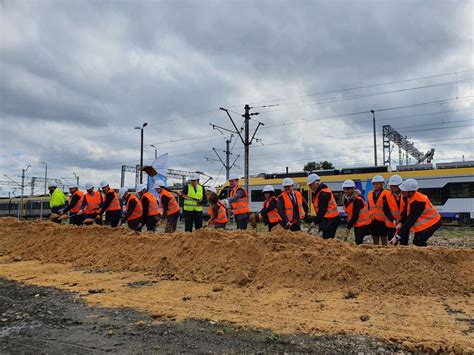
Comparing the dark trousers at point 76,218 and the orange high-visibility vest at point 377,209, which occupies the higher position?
the orange high-visibility vest at point 377,209

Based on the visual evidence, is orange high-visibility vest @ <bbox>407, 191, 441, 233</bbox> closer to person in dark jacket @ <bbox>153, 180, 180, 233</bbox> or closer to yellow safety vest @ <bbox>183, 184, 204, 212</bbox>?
yellow safety vest @ <bbox>183, 184, 204, 212</bbox>

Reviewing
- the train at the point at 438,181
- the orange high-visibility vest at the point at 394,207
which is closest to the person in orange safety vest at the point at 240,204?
the orange high-visibility vest at the point at 394,207

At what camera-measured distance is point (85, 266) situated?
7598mm

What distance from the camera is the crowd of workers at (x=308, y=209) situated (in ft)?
20.5

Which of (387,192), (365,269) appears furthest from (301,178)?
(365,269)

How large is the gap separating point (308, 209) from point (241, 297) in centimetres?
307

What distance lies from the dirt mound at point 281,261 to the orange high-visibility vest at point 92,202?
2553 mm

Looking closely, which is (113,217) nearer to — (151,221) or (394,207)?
(151,221)

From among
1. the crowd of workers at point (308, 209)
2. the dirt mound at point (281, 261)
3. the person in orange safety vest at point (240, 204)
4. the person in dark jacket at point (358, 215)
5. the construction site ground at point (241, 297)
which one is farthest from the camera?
the person in orange safety vest at point (240, 204)

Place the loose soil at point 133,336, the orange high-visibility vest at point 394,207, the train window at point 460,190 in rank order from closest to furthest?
the loose soil at point 133,336, the orange high-visibility vest at point 394,207, the train window at point 460,190

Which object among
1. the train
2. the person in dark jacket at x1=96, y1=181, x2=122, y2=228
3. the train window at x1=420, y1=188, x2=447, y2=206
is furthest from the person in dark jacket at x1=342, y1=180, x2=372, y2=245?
the train window at x1=420, y1=188, x2=447, y2=206

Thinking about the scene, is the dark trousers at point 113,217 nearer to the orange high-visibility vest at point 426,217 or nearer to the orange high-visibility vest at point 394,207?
the orange high-visibility vest at point 394,207

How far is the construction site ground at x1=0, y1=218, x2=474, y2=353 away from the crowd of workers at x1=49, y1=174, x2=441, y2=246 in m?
0.94

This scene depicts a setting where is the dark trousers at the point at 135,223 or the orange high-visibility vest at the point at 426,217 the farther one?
the dark trousers at the point at 135,223
